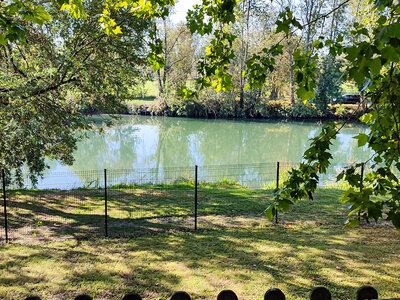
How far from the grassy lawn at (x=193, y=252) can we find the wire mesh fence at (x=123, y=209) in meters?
0.04

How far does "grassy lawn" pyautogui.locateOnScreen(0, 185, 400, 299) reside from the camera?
5.03 meters

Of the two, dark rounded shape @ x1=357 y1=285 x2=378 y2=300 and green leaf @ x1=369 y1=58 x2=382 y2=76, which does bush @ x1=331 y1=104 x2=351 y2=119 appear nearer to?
dark rounded shape @ x1=357 y1=285 x2=378 y2=300

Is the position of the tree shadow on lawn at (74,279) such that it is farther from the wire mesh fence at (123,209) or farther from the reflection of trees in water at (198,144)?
the reflection of trees in water at (198,144)

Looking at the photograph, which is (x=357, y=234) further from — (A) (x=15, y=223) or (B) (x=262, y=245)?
(A) (x=15, y=223)

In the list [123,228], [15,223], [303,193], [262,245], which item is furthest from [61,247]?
[303,193]

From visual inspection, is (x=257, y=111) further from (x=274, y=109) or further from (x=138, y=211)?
(x=138, y=211)

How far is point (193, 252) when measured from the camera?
6.39m

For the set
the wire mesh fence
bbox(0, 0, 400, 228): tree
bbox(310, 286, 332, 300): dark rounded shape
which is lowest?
the wire mesh fence

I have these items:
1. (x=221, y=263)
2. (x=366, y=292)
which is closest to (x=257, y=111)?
(x=221, y=263)

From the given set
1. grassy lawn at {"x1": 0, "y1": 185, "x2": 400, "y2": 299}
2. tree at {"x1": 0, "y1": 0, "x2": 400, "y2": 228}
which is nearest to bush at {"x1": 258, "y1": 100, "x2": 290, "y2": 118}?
grassy lawn at {"x1": 0, "y1": 185, "x2": 400, "y2": 299}

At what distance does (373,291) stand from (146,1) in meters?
3.74

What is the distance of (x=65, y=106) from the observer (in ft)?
33.0

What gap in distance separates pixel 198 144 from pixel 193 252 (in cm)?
1929

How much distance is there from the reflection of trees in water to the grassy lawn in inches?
313
